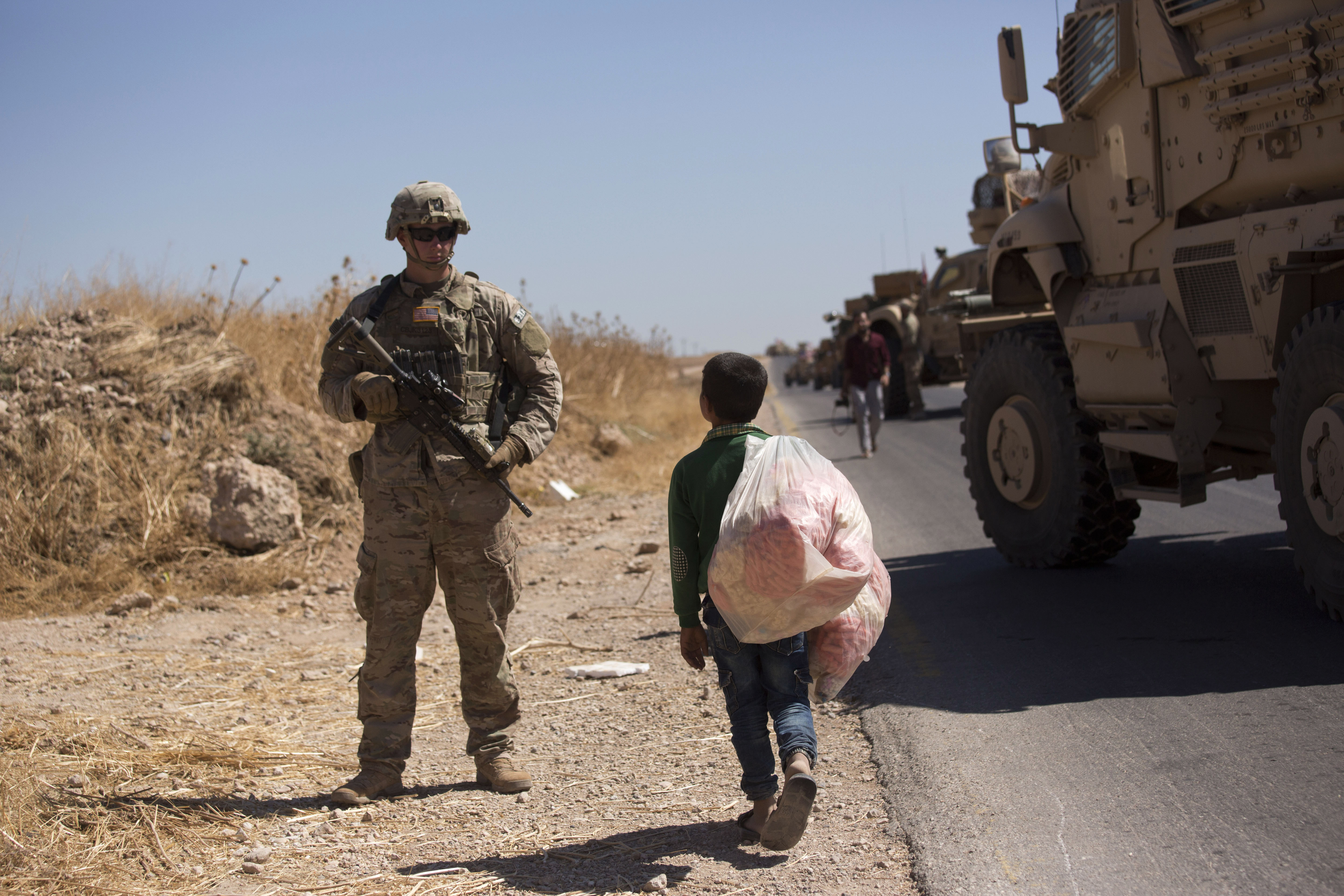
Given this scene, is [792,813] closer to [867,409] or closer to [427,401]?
[427,401]

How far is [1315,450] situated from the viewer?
191 inches

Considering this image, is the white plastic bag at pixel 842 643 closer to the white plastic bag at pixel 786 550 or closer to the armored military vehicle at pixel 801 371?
the white plastic bag at pixel 786 550

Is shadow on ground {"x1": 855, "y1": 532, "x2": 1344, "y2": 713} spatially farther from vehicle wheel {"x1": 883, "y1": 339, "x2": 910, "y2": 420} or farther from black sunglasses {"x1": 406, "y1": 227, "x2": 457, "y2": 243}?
vehicle wheel {"x1": 883, "y1": 339, "x2": 910, "y2": 420}

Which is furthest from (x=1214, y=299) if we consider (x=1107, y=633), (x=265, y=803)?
(x=265, y=803)

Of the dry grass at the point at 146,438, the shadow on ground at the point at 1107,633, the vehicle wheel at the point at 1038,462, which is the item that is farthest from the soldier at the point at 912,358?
the shadow on ground at the point at 1107,633

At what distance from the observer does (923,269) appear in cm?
2381

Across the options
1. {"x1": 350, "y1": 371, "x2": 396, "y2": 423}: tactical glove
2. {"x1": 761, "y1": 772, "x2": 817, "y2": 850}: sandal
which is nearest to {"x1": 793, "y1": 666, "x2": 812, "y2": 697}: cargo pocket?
{"x1": 761, "y1": 772, "x2": 817, "y2": 850}: sandal

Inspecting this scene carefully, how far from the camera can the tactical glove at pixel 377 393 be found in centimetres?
387

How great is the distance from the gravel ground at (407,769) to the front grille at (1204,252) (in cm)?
276

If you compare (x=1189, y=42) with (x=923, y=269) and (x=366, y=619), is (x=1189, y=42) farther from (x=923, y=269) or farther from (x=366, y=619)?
(x=923, y=269)

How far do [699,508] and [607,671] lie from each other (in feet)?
8.12

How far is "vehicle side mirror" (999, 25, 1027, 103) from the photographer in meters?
6.68

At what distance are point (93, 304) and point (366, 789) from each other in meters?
7.76

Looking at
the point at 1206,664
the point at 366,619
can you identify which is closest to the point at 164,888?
the point at 366,619
